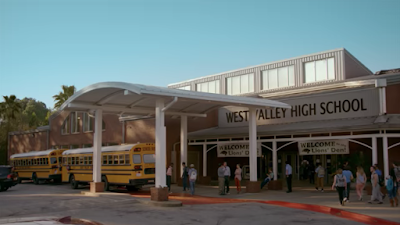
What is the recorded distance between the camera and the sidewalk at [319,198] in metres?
14.6

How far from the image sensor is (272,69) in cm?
4009

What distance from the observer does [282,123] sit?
25.6m

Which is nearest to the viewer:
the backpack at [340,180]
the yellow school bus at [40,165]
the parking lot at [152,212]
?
the parking lot at [152,212]

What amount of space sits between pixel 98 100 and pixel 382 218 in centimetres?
1397

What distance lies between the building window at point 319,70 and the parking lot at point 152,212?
2122 centimetres

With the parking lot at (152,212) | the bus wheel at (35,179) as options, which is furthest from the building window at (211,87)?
the parking lot at (152,212)

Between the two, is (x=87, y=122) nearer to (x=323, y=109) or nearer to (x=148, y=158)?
(x=148, y=158)

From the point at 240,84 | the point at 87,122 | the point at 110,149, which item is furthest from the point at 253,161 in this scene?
the point at 240,84

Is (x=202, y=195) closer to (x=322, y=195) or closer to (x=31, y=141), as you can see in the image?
(x=322, y=195)

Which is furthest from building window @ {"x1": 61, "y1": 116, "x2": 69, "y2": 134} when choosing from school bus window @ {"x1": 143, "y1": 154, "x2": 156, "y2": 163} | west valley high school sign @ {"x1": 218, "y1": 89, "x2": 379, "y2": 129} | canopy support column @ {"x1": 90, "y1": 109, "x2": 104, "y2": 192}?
school bus window @ {"x1": 143, "y1": 154, "x2": 156, "y2": 163}

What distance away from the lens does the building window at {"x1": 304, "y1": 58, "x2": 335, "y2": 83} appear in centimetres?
3531

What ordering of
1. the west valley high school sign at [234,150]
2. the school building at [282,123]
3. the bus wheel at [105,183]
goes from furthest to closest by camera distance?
the west valley high school sign at [234,150] → the bus wheel at [105,183] → the school building at [282,123]

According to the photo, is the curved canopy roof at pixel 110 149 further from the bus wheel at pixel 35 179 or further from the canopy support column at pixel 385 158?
the canopy support column at pixel 385 158

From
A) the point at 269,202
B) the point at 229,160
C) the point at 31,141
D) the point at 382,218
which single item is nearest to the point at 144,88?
the point at 269,202
